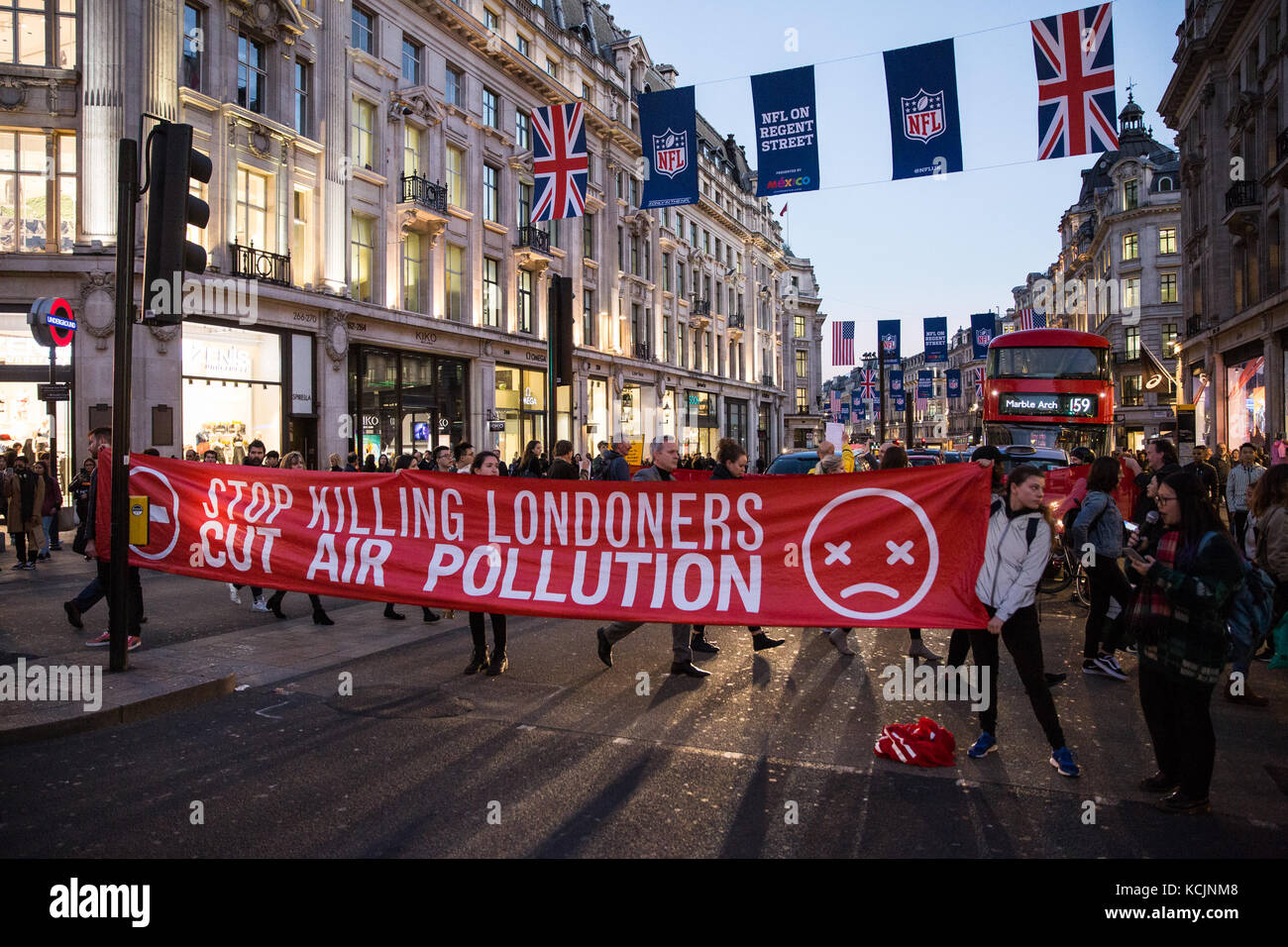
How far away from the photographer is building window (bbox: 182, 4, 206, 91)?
21.7m

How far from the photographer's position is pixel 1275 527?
23.7ft

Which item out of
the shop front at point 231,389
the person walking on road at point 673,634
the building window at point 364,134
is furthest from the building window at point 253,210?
the person walking on road at point 673,634

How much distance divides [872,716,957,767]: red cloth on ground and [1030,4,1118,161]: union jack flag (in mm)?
10232

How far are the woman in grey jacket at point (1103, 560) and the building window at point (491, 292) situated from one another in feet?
90.7

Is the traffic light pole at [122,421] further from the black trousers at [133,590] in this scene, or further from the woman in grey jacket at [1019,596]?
the woman in grey jacket at [1019,596]

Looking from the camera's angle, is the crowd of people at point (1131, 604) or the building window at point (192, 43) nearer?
the crowd of people at point (1131, 604)

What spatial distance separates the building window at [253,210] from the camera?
22.9 m

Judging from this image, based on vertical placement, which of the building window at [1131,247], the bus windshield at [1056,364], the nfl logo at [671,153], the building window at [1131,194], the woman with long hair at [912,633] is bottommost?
the woman with long hair at [912,633]

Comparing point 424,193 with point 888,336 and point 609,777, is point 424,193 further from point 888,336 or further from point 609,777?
point 609,777

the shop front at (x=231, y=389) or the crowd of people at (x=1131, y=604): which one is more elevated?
the shop front at (x=231, y=389)

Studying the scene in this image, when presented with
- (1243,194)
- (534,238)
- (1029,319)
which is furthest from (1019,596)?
(1029,319)

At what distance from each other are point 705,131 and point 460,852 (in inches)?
2405

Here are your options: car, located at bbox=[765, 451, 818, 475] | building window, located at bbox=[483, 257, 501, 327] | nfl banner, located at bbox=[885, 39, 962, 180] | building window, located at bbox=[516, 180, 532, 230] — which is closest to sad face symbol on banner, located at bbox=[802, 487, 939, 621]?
nfl banner, located at bbox=[885, 39, 962, 180]

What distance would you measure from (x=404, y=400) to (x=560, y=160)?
13397 mm
